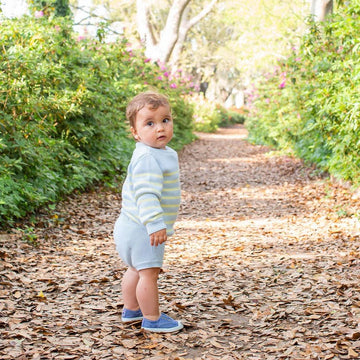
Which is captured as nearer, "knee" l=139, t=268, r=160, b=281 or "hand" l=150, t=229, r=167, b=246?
"hand" l=150, t=229, r=167, b=246

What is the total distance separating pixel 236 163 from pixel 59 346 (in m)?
11.0

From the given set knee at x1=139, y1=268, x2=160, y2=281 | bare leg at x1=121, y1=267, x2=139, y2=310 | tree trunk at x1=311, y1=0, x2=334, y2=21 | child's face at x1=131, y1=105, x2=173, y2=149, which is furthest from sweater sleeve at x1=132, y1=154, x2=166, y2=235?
tree trunk at x1=311, y1=0, x2=334, y2=21

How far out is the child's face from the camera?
3100mm

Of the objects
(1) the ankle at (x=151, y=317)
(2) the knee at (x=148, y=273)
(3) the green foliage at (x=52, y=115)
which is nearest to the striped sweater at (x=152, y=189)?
(2) the knee at (x=148, y=273)

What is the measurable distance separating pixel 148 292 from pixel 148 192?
2.18 feet

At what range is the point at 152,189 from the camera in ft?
9.75

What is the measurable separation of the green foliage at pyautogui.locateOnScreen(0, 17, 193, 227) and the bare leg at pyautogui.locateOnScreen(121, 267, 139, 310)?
2210 millimetres

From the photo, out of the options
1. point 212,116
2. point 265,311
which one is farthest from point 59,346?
point 212,116

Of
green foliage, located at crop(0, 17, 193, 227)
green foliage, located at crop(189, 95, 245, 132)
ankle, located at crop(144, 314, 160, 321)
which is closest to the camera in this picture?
ankle, located at crop(144, 314, 160, 321)

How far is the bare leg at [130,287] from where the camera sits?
3.30m

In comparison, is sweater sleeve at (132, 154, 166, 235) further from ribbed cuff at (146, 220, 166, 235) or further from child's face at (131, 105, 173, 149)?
child's face at (131, 105, 173, 149)

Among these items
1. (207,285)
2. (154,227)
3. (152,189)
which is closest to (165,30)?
(207,285)

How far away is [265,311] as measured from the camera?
363cm

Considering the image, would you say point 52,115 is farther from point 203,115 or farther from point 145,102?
point 203,115
